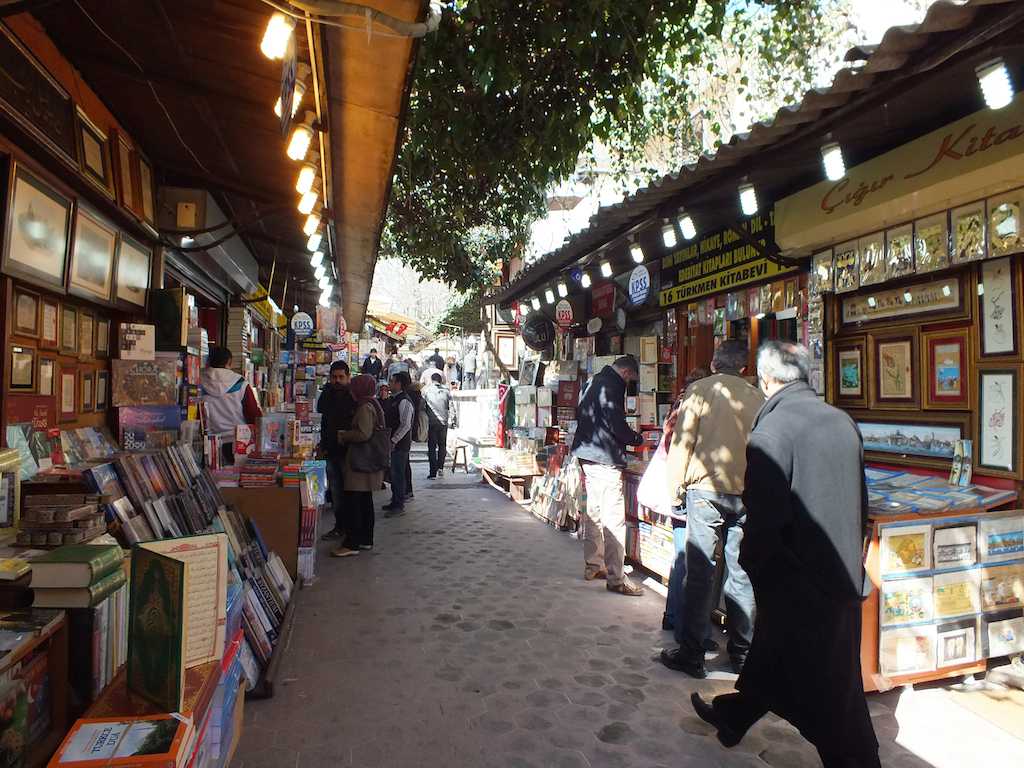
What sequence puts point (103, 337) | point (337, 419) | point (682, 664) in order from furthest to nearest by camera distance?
point (337, 419) < point (103, 337) < point (682, 664)

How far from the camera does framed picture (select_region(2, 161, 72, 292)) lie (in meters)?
2.99

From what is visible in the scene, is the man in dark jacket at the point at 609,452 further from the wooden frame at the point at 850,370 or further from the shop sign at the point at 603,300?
the shop sign at the point at 603,300

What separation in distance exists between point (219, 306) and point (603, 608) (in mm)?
5695

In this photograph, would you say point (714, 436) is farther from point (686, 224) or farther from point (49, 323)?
point (49, 323)

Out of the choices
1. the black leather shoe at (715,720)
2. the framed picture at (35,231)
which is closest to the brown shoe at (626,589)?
the black leather shoe at (715,720)

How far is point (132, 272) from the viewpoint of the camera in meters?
4.68

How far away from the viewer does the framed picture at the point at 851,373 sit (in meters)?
4.59

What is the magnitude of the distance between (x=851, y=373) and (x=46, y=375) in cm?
517

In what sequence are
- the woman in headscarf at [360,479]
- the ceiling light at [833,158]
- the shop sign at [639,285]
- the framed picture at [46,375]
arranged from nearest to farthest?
the framed picture at [46,375]
the ceiling light at [833,158]
the woman in headscarf at [360,479]
the shop sign at [639,285]

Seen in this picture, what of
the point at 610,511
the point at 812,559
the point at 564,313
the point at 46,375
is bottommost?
the point at 610,511

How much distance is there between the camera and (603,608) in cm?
495

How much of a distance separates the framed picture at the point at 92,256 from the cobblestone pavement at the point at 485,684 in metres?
2.56

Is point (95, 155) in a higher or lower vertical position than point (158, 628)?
higher

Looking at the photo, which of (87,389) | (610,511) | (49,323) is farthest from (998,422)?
(87,389)
